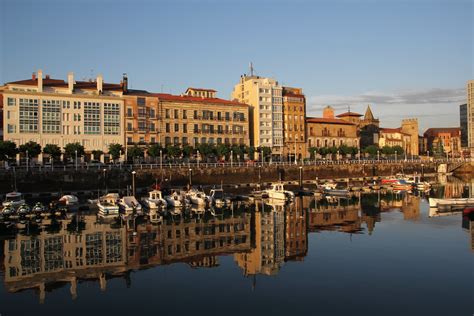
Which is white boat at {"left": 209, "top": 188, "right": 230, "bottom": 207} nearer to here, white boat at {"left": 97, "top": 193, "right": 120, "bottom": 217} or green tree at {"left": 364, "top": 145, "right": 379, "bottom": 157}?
white boat at {"left": 97, "top": 193, "right": 120, "bottom": 217}

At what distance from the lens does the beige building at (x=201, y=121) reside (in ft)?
326

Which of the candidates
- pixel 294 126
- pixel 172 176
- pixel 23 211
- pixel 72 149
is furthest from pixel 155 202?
pixel 294 126

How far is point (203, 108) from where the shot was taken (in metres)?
105

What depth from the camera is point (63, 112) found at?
86.4 m

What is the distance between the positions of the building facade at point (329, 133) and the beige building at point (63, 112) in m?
57.1

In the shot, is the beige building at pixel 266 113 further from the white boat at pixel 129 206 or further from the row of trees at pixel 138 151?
the white boat at pixel 129 206

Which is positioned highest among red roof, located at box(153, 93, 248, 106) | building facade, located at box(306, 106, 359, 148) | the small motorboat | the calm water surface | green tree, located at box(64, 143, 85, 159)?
red roof, located at box(153, 93, 248, 106)

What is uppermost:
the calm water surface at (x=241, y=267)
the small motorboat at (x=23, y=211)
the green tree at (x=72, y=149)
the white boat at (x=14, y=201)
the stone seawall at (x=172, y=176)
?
the green tree at (x=72, y=149)

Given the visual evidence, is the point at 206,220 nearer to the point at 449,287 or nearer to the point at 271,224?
the point at 271,224

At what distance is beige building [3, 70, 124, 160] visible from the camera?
3233 inches

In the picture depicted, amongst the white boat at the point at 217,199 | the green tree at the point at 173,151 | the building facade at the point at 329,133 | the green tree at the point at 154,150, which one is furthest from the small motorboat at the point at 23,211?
the building facade at the point at 329,133

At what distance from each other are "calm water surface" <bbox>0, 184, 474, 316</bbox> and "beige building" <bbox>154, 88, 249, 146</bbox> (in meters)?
52.2

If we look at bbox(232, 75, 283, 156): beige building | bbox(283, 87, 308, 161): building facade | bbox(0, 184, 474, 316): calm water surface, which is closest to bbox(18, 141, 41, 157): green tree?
bbox(0, 184, 474, 316): calm water surface

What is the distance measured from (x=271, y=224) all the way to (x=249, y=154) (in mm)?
56763
